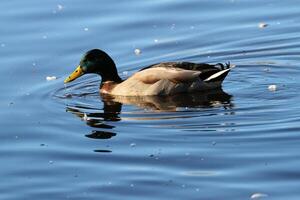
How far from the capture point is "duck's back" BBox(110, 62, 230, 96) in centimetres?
1534

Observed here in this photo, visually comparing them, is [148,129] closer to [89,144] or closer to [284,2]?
[89,144]

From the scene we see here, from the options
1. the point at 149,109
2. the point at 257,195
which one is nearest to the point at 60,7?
the point at 149,109

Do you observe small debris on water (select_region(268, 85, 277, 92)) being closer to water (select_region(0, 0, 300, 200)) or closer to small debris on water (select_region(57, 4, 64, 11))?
water (select_region(0, 0, 300, 200))

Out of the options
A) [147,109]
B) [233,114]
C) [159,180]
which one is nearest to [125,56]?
[147,109]

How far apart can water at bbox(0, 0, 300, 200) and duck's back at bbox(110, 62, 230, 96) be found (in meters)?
0.24

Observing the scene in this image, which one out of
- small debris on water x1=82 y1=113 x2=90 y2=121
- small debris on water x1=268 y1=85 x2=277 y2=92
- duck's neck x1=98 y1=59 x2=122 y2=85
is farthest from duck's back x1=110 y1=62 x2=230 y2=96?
small debris on water x1=82 y1=113 x2=90 y2=121

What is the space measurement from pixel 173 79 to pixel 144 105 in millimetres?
971

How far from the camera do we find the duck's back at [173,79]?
1534 cm

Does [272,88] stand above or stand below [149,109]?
above

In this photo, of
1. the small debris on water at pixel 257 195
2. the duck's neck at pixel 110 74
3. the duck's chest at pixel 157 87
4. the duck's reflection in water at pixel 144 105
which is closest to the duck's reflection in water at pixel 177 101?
the duck's reflection in water at pixel 144 105

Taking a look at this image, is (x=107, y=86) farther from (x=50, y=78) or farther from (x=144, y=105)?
(x=144, y=105)

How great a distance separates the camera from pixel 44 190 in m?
10.8

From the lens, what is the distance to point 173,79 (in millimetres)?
15484

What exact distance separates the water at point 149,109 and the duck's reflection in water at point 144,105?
17 mm
